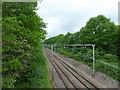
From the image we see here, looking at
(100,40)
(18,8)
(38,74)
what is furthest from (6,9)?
(100,40)

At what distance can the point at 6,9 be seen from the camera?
518 centimetres

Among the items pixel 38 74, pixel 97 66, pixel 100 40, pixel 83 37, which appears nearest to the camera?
pixel 38 74

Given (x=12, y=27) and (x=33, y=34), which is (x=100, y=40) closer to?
(x=33, y=34)

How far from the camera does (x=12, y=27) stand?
12.0 feet

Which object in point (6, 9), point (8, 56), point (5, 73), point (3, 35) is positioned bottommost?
point (5, 73)

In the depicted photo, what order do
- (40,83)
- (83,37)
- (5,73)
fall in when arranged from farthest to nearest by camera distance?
(83,37) < (40,83) < (5,73)

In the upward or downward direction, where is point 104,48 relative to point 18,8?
downward

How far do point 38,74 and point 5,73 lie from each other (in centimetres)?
244

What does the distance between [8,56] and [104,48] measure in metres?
13.4

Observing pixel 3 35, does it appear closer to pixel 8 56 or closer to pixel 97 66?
pixel 8 56

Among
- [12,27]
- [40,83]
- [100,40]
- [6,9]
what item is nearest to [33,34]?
[12,27]

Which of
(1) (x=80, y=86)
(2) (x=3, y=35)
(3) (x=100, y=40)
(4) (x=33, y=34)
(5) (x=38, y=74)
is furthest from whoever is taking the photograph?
(3) (x=100, y=40)

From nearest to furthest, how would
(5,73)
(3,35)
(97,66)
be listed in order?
(3,35) → (5,73) → (97,66)

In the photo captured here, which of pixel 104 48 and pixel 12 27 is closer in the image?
pixel 12 27
